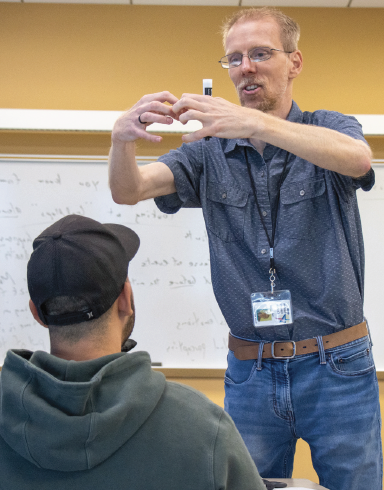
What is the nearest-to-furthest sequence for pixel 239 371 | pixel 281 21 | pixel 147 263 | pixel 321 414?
pixel 321 414 < pixel 239 371 < pixel 281 21 < pixel 147 263

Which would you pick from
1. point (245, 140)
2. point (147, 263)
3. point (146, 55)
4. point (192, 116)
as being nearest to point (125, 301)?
point (192, 116)

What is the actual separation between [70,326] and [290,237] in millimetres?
725

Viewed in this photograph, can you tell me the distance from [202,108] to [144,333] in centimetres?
159

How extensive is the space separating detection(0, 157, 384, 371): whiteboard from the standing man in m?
1.08

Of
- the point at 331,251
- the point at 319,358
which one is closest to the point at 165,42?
the point at 331,251

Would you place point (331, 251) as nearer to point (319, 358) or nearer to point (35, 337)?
point (319, 358)

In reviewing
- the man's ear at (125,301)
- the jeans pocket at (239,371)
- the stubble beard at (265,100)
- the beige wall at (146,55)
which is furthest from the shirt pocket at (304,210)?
the beige wall at (146,55)

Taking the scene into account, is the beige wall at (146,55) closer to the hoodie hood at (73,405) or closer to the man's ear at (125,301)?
the man's ear at (125,301)

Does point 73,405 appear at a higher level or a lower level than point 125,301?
lower

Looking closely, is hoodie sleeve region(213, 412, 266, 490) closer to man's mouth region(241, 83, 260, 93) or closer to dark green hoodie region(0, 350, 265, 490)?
dark green hoodie region(0, 350, 265, 490)

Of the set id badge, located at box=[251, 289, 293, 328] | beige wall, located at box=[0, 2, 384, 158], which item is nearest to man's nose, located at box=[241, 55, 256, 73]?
id badge, located at box=[251, 289, 293, 328]

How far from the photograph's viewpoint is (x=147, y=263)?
258 centimetres

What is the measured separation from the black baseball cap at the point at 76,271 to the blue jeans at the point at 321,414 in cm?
64

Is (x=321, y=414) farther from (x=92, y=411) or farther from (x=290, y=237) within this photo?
(x=92, y=411)
